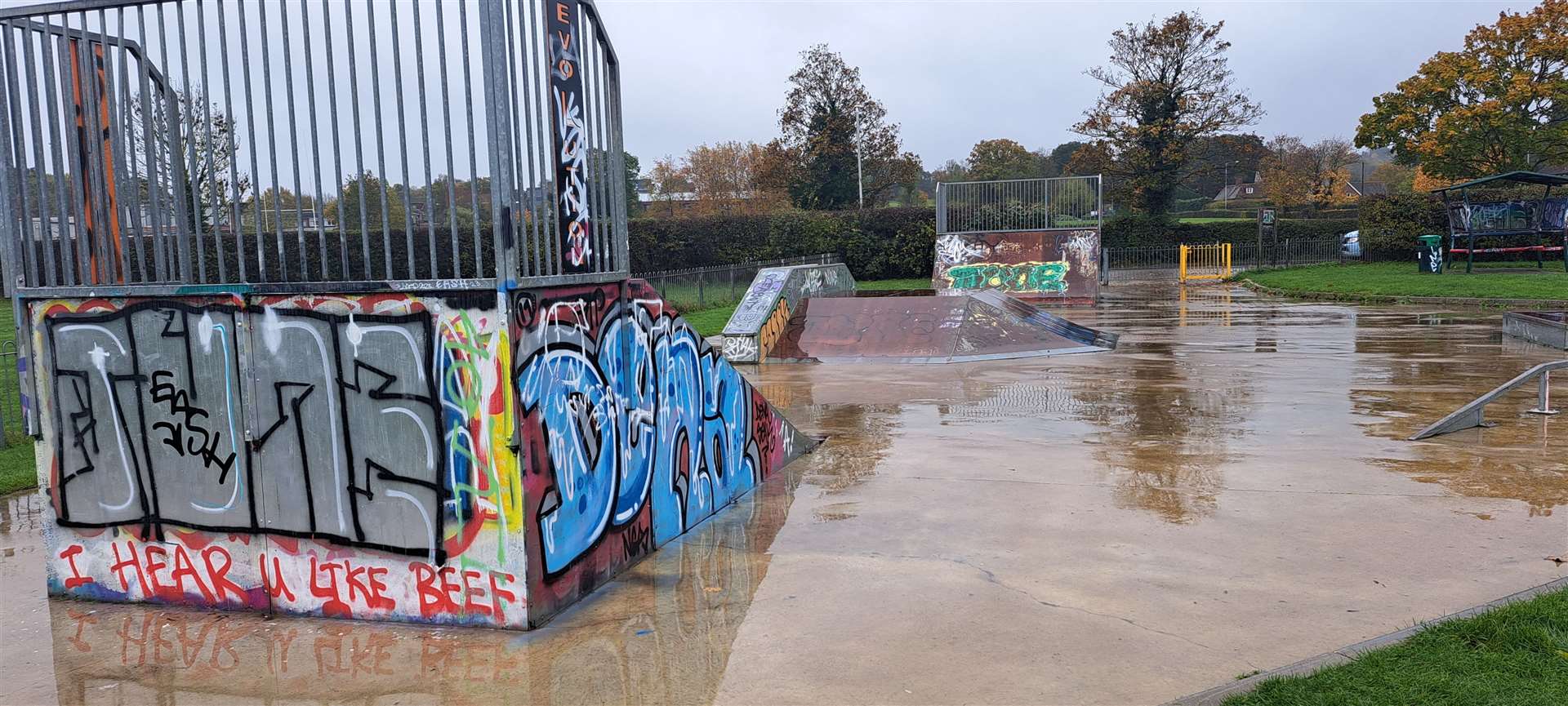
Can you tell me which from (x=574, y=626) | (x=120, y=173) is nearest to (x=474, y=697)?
(x=574, y=626)

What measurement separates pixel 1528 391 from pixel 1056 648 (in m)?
8.89

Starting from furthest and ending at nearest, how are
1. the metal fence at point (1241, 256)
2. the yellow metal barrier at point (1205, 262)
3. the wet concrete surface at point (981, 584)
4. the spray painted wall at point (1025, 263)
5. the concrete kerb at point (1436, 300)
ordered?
the metal fence at point (1241, 256), the yellow metal barrier at point (1205, 262), the spray painted wall at point (1025, 263), the concrete kerb at point (1436, 300), the wet concrete surface at point (981, 584)

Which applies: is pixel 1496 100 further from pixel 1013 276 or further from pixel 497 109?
pixel 497 109

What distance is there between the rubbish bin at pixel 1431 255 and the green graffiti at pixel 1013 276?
1001cm

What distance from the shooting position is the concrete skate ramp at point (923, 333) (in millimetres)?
15008

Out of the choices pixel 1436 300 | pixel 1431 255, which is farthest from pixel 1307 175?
pixel 1436 300

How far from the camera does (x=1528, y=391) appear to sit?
34.1ft

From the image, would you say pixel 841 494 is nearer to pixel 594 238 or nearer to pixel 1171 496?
pixel 1171 496

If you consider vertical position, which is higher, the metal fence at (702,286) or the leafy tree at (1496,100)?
the leafy tree at (1496,100)

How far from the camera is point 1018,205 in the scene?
100ft

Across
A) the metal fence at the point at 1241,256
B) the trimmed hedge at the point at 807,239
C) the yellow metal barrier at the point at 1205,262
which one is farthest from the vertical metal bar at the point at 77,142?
the metal fence at the point at 1241,256

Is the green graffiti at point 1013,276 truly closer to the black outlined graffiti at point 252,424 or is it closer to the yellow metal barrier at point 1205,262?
the yellow metal barrier at point 1205,262

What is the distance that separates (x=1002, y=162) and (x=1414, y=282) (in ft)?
165

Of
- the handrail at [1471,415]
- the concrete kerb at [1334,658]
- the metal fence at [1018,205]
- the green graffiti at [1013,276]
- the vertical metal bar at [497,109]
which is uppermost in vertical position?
the metal fence at [1018,205]
